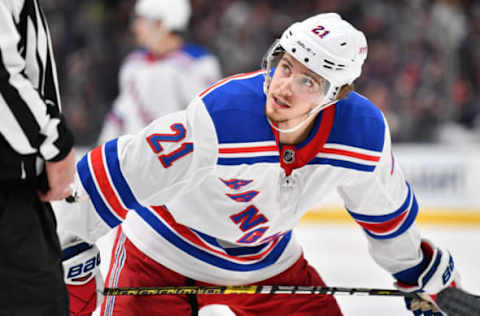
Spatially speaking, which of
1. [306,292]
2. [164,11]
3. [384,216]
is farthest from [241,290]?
[164,11]

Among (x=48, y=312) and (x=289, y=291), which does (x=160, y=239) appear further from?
(x=48, y=312)

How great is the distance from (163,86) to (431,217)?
1877mm

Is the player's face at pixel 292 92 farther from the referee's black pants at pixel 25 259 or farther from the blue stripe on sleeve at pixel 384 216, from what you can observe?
the referee's black pants at pixel 25 259

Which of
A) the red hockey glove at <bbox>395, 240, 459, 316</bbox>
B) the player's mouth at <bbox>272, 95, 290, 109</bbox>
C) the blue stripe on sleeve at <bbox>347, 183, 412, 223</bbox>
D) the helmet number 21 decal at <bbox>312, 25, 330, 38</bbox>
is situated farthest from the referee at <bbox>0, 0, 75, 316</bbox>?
the red hockey glove at <bbox>395, 240, 459, 316</bbox>

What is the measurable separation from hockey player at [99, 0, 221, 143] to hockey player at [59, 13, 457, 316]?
218cm

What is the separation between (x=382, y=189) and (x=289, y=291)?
1.23ft

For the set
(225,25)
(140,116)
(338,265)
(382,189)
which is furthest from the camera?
(225,25)

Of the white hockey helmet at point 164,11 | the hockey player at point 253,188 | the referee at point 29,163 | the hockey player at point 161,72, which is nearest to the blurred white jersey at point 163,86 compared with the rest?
the hockey player at point 161,72

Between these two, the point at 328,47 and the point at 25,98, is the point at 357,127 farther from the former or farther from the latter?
the point at 25,98

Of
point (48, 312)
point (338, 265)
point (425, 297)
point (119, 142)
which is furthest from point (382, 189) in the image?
point (338, 265)

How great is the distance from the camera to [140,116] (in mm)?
4168

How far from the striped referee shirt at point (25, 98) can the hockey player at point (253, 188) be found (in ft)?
1.01

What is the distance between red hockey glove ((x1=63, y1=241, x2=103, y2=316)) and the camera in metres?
1.66

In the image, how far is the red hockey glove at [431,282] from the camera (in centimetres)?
196
